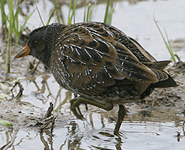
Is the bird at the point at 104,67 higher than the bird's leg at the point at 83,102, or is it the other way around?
the bird at the point at 104,67

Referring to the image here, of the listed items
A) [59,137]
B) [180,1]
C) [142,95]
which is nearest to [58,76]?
[59,137]

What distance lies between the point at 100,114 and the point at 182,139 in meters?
1.42

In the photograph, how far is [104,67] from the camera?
14.8 ft

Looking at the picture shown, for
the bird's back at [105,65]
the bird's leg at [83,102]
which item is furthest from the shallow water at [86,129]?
the bird's back at [105,65]

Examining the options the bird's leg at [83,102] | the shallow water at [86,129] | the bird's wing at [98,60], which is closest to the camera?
the bird's wing at [98,60]

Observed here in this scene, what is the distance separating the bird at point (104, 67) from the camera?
442 centimetres

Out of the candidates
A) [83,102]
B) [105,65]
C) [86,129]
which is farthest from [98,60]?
[86,129]

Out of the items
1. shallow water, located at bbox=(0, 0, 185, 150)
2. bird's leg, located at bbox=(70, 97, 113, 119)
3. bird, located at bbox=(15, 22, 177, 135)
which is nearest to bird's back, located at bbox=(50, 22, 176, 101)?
bird, located at bbox=(15, 22, 177, 135)

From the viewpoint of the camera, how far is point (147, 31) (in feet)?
31.4

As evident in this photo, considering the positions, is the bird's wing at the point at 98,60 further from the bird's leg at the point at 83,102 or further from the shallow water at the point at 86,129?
the shallow water at the point at 86,129

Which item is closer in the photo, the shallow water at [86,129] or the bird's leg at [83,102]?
the shallow water at [86,129]

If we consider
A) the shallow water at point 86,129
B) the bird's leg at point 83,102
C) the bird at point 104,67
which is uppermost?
the bird at point 104,67

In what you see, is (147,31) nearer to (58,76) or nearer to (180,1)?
(180,1)

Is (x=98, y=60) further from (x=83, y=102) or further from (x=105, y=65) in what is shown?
(x=83, y=102)
